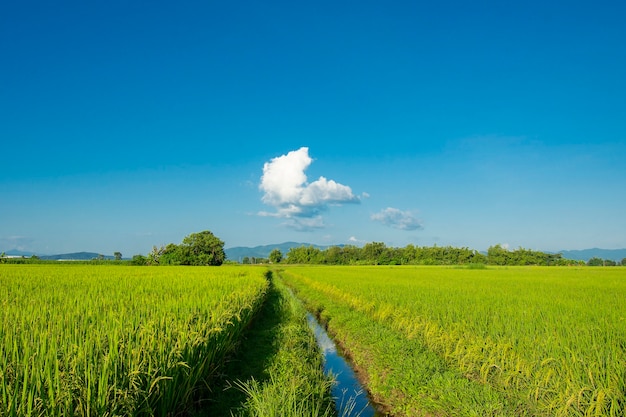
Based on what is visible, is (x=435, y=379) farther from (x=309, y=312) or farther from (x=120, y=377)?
(x=309, y=312)

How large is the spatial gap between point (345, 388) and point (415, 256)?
97.8 meters

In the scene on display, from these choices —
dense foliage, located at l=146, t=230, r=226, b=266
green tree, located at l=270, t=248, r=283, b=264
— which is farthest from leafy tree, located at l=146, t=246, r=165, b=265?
green tree, located at l=270, t=248, r=283, b=264

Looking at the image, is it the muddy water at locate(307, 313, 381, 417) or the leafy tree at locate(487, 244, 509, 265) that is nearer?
the muddy water at locate(307, 313, 381, 417)

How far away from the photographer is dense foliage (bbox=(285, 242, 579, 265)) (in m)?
90.6

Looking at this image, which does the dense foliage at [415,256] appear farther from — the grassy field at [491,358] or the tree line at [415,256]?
the grassy field at [491,358]

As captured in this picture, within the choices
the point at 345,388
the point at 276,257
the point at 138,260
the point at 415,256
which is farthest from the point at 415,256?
the point at 345,388

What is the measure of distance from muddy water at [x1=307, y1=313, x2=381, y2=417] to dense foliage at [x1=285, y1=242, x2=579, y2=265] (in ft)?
284

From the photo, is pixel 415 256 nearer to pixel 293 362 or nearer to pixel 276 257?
pixel 276 257

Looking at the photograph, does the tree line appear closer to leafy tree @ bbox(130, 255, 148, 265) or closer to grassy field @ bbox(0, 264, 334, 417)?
leafy tree @ bbox(130, 255, 148, 265)

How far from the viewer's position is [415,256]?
100312 millimetres

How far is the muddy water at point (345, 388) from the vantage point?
20.1ft

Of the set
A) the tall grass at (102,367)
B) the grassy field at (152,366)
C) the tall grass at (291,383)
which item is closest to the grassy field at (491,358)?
the tall grass at (291,383)

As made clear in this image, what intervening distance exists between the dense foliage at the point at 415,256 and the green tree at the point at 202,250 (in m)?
34.9

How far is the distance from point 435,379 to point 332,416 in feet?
A: 5.81
